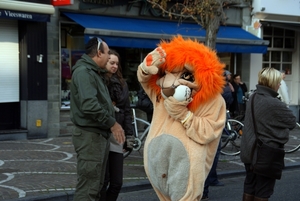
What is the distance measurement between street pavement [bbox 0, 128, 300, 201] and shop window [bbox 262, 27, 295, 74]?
22.5ft

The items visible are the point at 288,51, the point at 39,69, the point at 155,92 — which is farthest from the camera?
the point at 288,51

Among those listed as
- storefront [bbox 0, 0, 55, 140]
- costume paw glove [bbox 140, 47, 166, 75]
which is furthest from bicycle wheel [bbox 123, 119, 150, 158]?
costume paw glove [bbox 140, 47, 166, 75]

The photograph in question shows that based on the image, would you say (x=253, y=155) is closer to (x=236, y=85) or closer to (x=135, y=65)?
(x=135, y=65)

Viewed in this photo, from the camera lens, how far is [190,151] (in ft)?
12.8

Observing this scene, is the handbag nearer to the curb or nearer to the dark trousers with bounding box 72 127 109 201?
the dark trousers with bounding box 72 127 109 201

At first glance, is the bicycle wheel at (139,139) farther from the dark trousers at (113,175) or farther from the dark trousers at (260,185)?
the dark trousers at (260,185)

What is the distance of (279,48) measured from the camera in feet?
58.4

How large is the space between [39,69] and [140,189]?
5.54 meters

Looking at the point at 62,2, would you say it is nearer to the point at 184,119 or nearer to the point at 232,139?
the point at 232,139

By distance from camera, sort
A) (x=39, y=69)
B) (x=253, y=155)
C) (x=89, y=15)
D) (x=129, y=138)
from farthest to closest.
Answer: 1. (x=89, y=15)
2. (x=39, y=69)
3. (x=129, y=138)
4. (x=253, y=155)

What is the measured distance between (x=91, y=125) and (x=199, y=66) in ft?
3.89

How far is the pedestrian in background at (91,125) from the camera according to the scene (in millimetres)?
4449

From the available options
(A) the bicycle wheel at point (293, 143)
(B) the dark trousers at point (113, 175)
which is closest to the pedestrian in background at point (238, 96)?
(A) the bicycle wheel at point (293, 143)

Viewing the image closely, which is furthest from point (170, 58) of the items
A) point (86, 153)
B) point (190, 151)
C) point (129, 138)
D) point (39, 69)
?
point (39, 69)
